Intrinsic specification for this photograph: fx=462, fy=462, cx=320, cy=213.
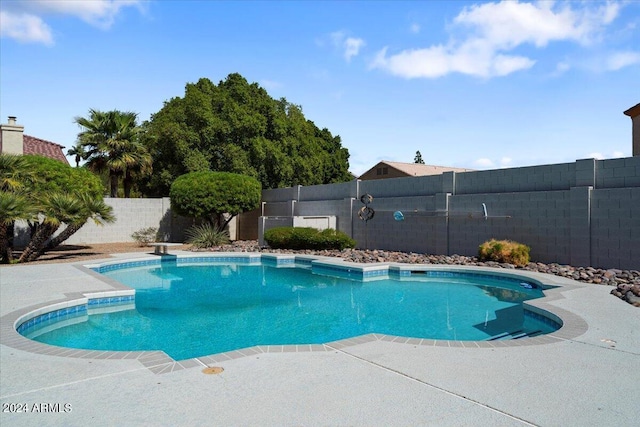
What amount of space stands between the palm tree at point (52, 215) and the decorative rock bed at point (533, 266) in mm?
6306

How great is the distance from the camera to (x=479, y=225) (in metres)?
15.0

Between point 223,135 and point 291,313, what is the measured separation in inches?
709

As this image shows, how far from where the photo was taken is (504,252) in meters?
13.4

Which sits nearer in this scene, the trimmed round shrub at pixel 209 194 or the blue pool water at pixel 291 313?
the blue pool water at pixel 291 313

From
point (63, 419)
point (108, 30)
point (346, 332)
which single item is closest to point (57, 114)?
point (108, 30)

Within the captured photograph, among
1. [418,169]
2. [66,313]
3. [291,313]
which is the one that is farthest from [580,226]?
[418,169]

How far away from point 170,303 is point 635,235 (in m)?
11.2

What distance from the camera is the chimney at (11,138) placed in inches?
813

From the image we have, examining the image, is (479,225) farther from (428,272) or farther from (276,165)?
(276,165)

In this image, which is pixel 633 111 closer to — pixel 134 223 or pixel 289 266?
pixel 289 266

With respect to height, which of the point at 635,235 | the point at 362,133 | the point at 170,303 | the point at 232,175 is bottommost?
the point at 170,303

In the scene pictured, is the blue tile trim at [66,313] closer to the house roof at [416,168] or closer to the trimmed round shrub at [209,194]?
the trimmed round shrub at [209,194]

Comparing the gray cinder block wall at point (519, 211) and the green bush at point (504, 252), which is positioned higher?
the gray cinder block wall at point (519, 211)

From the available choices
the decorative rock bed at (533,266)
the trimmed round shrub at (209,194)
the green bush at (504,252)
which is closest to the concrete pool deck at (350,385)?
the decorative rock bed at (533,266)
